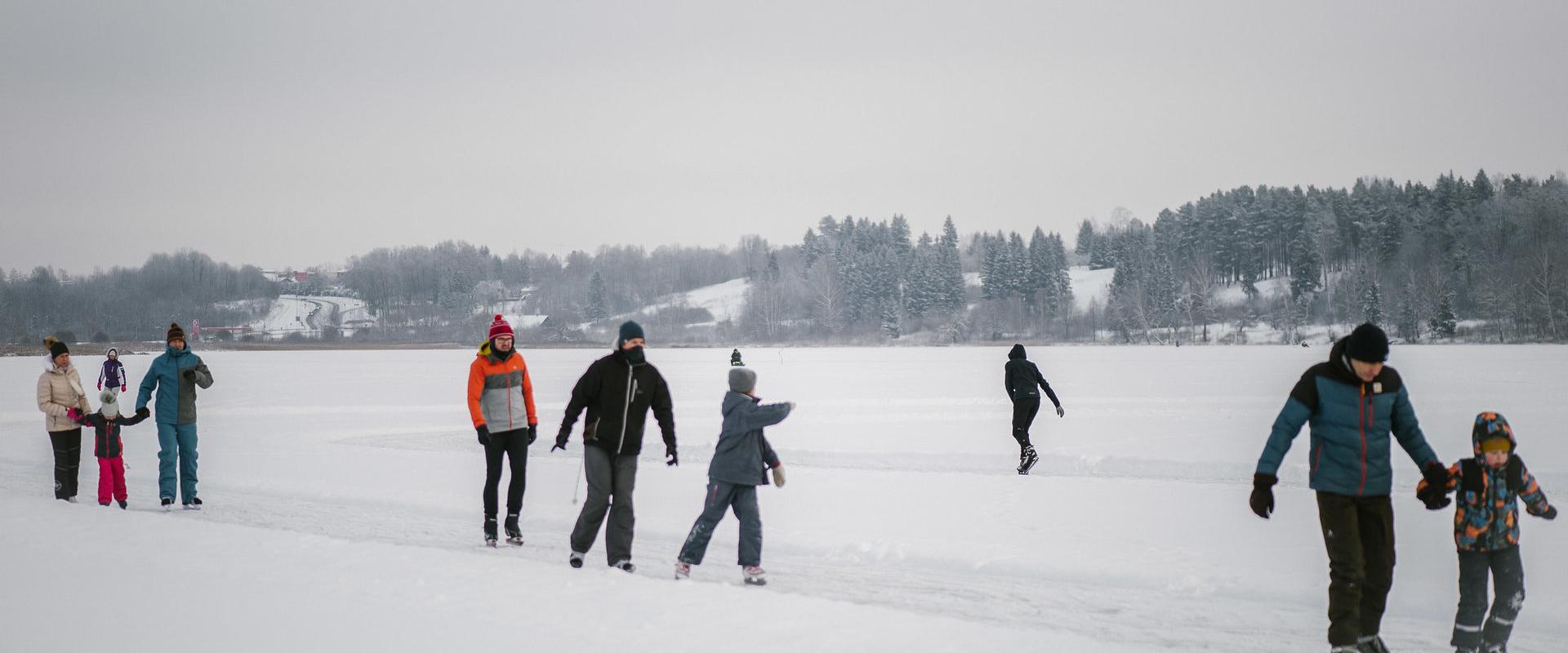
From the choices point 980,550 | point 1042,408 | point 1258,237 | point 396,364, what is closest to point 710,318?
point 1258,237

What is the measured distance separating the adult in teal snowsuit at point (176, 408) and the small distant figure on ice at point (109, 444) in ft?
1.07

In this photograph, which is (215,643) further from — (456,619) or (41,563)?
(41,563)

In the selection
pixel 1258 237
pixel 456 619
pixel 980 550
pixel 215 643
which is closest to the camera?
pixel 215 643

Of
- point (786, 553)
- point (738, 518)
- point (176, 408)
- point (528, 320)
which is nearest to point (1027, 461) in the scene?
point (786, 553)

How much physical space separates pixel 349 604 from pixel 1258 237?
116 m

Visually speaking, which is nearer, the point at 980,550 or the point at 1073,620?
the point at 1073,620

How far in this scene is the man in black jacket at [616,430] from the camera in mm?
5887

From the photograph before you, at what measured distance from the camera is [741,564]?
5949mm

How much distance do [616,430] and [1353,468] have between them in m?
3.86

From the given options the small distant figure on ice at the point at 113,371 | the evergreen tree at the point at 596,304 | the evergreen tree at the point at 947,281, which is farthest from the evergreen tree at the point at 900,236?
the small distant figure on ice at the point at 113,371

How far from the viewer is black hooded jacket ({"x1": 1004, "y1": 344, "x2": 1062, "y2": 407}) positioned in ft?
36.1

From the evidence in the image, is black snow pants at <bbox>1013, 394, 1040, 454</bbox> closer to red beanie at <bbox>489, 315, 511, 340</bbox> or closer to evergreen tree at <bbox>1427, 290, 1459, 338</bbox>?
red beanie at <bbox>489, 315, 511, 340</bbox>

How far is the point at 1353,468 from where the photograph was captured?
439cm

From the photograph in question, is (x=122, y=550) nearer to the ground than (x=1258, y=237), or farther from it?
nearer to the ground
